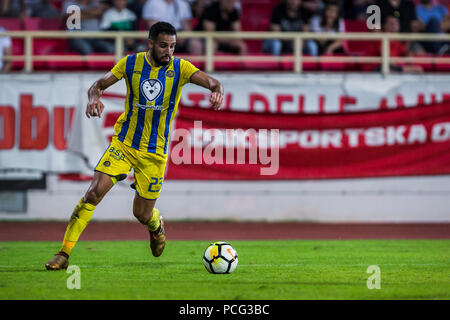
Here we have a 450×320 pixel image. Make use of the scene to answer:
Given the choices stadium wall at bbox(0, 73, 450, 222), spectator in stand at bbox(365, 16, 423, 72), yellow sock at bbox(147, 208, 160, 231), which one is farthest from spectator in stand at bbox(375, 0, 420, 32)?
yellow sock at bbox(147, 208, 160, 231)

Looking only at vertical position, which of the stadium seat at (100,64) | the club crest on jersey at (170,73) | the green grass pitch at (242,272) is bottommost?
the green grass pitch at (242,272)

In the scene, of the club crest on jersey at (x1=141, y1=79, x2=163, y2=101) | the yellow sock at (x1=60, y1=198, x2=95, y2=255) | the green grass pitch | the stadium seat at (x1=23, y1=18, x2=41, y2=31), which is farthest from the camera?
the stadium seat at (x1=23, y1=18, x2=41, y2=31)

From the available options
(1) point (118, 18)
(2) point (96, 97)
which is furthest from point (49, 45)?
(2) point (96, 97)

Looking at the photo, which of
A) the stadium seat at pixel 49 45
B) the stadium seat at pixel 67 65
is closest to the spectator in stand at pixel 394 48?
the stadium seat at pixel 67 65

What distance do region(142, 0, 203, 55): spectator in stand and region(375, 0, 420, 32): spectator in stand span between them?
372cm

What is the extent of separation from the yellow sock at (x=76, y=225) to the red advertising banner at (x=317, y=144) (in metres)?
6.90

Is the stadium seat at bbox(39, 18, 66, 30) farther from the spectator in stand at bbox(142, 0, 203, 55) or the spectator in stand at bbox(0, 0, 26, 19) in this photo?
the spectator in stand at bbox(142, 0, 203, 55)

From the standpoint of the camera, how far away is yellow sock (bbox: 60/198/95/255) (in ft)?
26.7

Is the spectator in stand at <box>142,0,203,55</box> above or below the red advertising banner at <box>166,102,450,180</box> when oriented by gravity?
above

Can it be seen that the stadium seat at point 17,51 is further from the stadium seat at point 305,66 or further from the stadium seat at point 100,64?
the stadium seat at point 305,66

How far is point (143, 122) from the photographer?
8.65m

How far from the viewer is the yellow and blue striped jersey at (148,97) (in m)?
8.48

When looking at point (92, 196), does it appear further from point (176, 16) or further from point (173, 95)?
point (176, 16)
